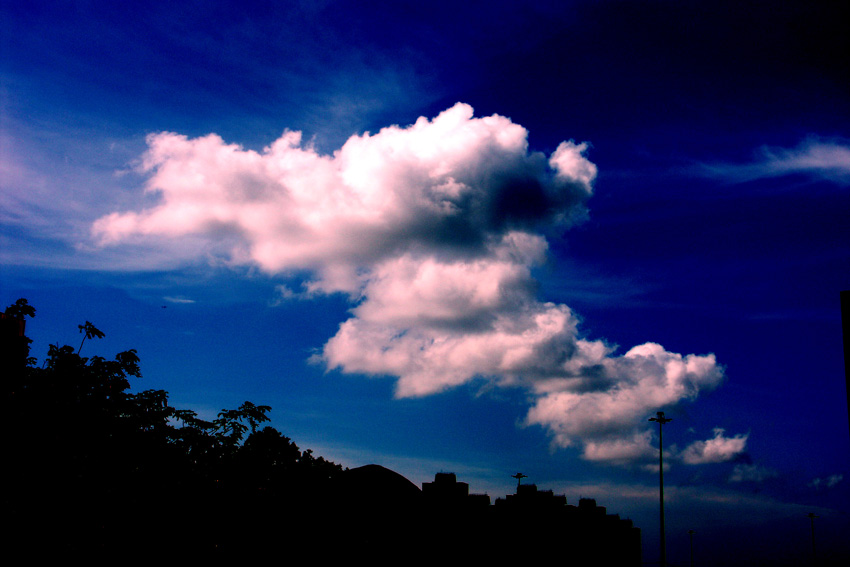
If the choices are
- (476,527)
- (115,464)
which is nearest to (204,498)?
(115,464)

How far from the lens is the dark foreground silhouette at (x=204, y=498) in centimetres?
2419

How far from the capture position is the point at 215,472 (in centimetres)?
3897

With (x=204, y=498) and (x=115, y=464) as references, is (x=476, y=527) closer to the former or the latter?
(x=204, y=498)

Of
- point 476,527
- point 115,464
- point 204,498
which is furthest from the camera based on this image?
point 476,527

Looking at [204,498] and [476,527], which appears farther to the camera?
[476,527]

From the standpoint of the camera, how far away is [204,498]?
119 feet

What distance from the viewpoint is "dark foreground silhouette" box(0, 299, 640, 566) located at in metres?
24.2

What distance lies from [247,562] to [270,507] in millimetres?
3466

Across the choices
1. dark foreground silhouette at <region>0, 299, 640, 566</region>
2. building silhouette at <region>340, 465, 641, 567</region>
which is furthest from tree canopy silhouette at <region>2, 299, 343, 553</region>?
building silhouette at <region>340, 465, 641, 567</region>

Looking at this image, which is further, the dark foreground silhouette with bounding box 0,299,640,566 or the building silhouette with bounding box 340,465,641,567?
the building silhouette with bounding box 340,465,641,567

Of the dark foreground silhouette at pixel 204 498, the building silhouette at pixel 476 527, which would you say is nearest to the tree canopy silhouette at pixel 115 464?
the dark foreground silhouette at pixel 204 498

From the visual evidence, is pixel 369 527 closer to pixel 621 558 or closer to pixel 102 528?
pixel 621 558

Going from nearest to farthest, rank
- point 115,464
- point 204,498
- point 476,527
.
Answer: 1. point 115,464
2. point 204,498
3. point 476,527

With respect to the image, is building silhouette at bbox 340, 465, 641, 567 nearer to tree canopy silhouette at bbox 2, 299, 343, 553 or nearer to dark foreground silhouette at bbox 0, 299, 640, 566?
dark foreground silhouette at bbox 0, 299, 640, 566
